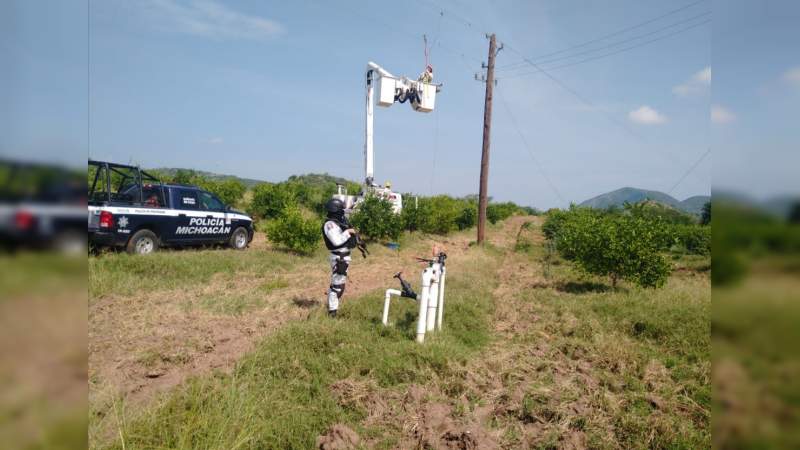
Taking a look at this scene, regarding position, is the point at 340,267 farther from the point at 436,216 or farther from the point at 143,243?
the point at 436,216

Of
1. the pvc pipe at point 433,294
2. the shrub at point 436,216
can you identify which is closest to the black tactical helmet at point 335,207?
the pvc pipe at point 433,294

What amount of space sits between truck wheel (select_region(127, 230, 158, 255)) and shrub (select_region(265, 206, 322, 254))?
308 centimetres

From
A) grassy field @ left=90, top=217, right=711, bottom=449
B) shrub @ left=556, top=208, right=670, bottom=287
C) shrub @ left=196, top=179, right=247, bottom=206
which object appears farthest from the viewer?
shrub @ left=196, top=179, right=247, bottom=206

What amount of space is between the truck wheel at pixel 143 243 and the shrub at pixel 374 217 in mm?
6594

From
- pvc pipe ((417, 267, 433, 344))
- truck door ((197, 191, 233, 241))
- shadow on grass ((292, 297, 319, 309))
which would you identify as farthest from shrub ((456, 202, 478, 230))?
pvc pipe ((417, 267, 433, 344))

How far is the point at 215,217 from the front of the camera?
33.9 feet

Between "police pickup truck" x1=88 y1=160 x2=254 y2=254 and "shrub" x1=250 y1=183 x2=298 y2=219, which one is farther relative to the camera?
"shrub" x1=250 y1=183 x2=298 y2=219

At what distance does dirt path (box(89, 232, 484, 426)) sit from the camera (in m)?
3.73

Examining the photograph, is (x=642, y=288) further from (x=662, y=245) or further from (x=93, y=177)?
(x=93, y=177)

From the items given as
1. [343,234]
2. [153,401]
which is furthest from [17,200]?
[343,234]

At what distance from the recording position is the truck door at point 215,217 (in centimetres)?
1012

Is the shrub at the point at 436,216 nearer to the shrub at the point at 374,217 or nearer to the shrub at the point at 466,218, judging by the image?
the shrub at the point at 466,218

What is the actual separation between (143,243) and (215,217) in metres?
1.84

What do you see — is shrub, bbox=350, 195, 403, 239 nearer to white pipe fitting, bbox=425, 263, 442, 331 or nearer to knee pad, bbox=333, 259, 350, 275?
knee pad, bbox=333, 259, 350, 275
